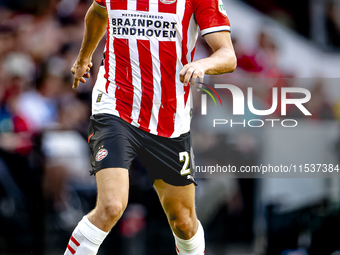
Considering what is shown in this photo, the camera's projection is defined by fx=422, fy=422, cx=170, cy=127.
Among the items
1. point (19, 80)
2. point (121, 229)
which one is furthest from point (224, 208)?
point (19, 80)

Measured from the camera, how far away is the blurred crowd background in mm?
4168

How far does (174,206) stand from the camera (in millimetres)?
2811

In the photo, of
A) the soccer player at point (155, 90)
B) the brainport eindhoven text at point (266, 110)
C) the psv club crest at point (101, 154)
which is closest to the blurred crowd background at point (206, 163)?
the brainport eindhoven text at point (266, 110)

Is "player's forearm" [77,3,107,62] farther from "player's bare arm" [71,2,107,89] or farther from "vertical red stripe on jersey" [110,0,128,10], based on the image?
"vertical red stripe on jersey" [110,0,128,10]

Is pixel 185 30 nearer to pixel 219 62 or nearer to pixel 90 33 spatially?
pixel 219 62

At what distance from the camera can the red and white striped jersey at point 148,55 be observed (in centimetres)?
271

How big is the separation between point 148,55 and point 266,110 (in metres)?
2.15

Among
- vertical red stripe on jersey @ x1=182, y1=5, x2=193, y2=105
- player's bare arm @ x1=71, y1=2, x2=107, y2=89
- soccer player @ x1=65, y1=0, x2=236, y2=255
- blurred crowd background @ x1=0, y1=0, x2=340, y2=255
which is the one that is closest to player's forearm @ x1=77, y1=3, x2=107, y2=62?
player's bare arm @ x1=71, y1=2, x2=107, y2=89

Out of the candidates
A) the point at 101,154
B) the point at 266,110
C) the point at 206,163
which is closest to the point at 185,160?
the point at 101,154

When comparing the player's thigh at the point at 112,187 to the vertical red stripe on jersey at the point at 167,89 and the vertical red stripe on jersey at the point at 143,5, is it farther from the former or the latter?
the vertical red stripe on jersey at the point at 143,5

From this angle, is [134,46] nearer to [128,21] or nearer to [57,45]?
[128,21]

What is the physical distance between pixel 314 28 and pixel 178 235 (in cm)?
375

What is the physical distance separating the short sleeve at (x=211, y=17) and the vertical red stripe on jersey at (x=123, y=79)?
50cm

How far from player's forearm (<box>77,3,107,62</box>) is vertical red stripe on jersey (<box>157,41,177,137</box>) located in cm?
59
